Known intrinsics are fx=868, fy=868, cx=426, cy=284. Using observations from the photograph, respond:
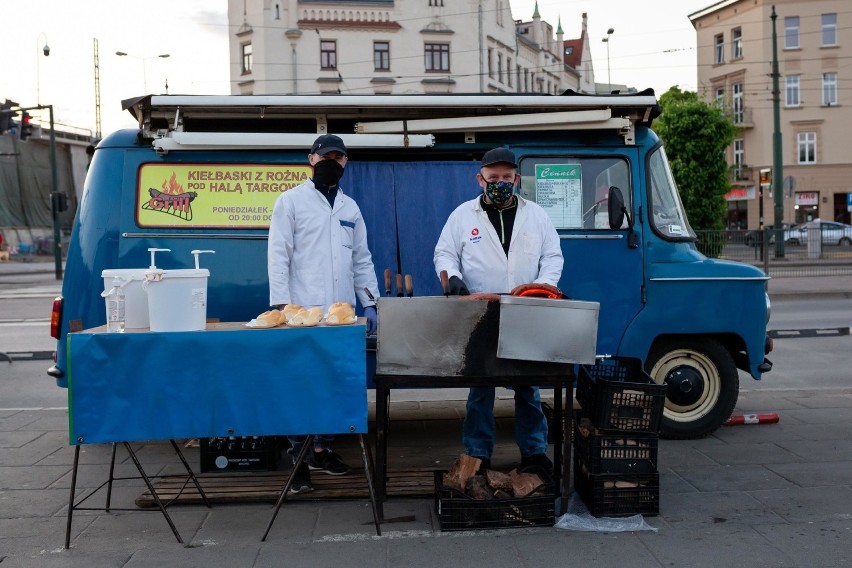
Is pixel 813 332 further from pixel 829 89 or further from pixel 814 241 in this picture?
pixel 829 89

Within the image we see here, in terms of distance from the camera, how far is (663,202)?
23.3ft

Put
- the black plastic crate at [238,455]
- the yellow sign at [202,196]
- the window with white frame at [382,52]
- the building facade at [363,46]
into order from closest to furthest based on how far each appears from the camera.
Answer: the black plastic crate at [238,455] → the yellow sign at [202,196] → the building facade at [363,46] → the window with white frame at [382,52]

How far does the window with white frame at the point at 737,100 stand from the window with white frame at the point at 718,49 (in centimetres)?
234

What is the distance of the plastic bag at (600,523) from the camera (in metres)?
4.80

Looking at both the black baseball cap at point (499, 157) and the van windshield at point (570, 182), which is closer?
the black baseball cap at point (499, 157)

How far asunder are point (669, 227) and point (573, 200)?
2.69 ft

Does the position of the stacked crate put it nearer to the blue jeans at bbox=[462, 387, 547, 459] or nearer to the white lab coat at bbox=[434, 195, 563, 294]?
the blue jeans at bbox=[462, 387, 547, 459]

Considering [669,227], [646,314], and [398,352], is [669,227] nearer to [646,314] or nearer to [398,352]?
[646,314]

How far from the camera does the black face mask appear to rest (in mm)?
5680

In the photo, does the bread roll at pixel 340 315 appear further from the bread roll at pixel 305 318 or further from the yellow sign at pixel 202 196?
the yellow sign at pixel 202 196

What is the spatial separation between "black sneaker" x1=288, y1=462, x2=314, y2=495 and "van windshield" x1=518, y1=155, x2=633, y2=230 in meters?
2.87

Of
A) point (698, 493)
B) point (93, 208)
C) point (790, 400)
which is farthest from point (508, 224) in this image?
point (790, 400)

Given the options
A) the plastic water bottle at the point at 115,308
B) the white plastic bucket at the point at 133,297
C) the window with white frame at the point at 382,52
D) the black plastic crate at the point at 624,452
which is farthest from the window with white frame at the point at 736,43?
the plastic water bottle at the point at 115,308

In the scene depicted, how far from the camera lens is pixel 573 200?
22.9 ft
